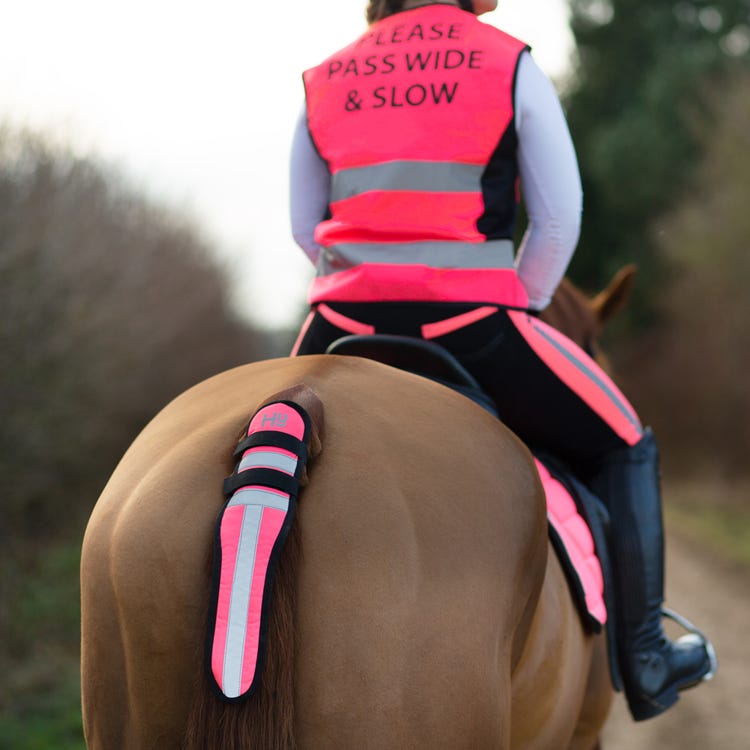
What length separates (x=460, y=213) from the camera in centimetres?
230

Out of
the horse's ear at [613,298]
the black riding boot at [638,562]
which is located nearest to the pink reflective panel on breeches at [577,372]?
the black riding boot at [638,562]

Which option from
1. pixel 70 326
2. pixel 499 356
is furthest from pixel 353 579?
pixel 70 326

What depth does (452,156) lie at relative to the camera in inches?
90.5

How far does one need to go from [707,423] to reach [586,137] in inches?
428

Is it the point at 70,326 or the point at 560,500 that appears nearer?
the point at 560,500

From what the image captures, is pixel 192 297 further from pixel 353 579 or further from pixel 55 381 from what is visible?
pixel 353 579

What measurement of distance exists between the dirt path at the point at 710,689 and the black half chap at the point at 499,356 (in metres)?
3.54

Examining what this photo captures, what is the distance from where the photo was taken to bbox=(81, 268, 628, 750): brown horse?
61.9 inches

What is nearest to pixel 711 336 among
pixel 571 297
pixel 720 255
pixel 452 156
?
pixel 720 255

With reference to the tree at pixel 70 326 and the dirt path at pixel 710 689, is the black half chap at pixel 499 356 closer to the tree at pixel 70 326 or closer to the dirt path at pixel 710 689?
the dirt path at pixel 710 689

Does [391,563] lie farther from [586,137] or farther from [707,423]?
[586,137]

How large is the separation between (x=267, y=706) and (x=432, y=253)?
3.79ft

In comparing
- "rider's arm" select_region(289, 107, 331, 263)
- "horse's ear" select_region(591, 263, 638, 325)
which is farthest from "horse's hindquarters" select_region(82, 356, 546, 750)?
"horse's ear" select_region(591, 263, 638, 325)

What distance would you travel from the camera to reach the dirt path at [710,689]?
547 centimetres
